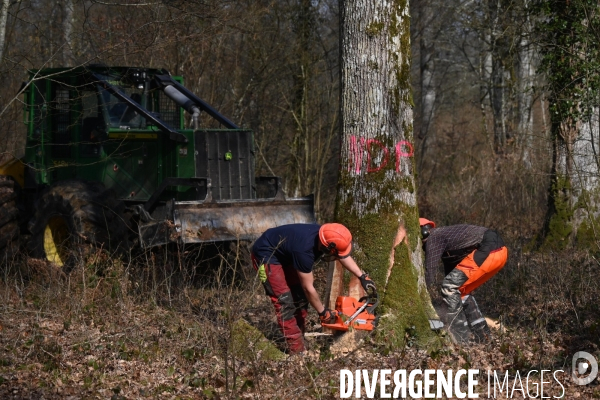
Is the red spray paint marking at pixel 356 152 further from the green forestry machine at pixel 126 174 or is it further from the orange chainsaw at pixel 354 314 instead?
the green forestry machine at pixel 126 174

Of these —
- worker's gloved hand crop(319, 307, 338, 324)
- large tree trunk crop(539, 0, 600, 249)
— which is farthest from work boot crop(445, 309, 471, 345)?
large tree trunk crop(539, 0, 600, 249)

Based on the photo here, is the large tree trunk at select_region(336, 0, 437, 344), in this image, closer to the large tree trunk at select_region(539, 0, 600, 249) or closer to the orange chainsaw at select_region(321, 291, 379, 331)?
the orange chainsaw at select_region(321, 291, 379, 331)

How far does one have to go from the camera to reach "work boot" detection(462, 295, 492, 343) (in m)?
8.09

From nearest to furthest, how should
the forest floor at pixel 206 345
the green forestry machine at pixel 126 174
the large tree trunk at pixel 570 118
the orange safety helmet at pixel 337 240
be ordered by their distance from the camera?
the forest floor at pixel 206 345, the orange safety helmet at pixel 337 240, the green forestry machine at pixel 126 174, the large tree trunk at pixel 570 118

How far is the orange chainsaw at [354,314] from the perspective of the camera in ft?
23.6

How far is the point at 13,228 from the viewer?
1078cm

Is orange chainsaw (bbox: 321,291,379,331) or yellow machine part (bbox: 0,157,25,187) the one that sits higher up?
yellow machine part (bbox: 0,157,25,187)

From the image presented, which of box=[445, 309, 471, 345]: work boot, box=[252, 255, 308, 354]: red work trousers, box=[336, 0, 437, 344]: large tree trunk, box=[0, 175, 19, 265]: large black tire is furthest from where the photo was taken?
box=[0, 175, 19, 265]: large black tire

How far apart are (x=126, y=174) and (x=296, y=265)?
4538 millimetres

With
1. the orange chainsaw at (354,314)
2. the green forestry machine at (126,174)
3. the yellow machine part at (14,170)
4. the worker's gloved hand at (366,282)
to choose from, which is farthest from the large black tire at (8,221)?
the worker's gloved hand at (366,282)

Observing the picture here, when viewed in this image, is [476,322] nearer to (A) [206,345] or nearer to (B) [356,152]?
(B) [356,152]

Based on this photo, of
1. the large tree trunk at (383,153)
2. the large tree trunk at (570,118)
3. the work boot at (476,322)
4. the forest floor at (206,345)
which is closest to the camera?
the forest floor at (206,345)

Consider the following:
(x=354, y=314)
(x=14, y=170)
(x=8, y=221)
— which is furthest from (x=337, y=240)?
(x=14, y=170)

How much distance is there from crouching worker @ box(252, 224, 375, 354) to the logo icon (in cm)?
178
